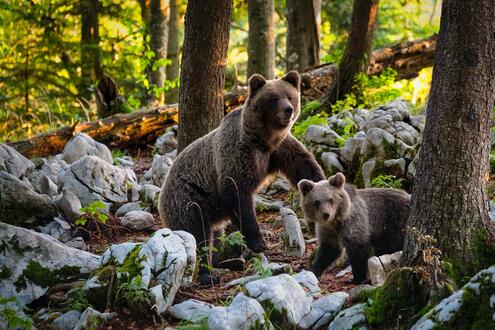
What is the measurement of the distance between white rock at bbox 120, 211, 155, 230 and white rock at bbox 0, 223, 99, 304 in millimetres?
2165

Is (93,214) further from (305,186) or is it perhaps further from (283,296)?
(283,296)

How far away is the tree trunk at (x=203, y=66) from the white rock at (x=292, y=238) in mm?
2220

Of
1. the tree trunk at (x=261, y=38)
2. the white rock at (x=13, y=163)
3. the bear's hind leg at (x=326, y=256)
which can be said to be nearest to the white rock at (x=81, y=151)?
the white rock at (x=13, y=163)

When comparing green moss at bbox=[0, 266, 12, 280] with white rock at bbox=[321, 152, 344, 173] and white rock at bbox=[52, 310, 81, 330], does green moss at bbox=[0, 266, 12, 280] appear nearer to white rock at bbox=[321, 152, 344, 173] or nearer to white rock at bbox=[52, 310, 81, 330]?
white rock at bbox=[52, 310, 81, 330]

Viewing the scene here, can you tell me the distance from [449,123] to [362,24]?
6.93 m

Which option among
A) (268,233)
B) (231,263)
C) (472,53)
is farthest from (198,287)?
(472,53)

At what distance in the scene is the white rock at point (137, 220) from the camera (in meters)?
8.27

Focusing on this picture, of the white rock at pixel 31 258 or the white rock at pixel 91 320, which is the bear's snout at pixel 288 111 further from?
the white rock at pixel 91 320

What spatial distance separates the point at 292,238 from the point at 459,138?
3.05 metres

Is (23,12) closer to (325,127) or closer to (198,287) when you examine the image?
(325,127)

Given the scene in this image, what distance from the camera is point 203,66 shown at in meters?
8.30

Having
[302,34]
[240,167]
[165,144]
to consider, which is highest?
[302,34]

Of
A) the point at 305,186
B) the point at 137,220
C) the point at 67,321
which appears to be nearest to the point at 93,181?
the point at 137,220

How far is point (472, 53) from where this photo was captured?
4113 millimetres
